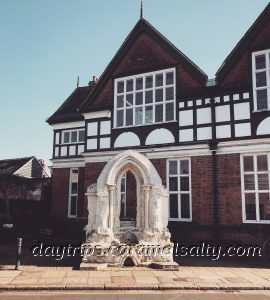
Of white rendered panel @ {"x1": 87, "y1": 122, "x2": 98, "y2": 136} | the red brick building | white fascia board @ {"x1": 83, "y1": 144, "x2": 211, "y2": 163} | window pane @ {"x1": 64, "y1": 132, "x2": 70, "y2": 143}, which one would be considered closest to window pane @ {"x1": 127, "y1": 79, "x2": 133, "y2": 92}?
the red brick building

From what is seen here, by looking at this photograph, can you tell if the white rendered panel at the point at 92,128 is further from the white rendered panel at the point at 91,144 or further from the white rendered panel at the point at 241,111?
the white rendered panel at the point at 241,111

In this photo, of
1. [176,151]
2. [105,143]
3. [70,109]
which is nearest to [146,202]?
[176,151]

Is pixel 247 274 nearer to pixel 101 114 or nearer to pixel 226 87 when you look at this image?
pixel 226 87

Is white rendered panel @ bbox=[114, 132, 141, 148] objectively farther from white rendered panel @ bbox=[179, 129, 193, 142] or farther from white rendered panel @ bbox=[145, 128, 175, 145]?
white rendered panel @ bbox=[179, 129, 193, 142]

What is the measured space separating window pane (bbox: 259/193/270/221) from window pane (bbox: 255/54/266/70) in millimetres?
5030

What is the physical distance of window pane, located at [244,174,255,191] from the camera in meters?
12.3

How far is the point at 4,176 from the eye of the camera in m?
18.8

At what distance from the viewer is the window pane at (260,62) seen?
12.9m

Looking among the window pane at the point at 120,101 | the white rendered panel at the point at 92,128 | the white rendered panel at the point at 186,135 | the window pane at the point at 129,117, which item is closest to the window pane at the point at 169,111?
the white rendered panel at the point at 186,135

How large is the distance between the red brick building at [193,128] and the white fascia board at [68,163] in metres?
2.51

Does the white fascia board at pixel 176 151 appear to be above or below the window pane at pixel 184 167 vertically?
above

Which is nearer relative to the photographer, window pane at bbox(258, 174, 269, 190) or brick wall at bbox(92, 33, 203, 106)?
window pane at bbox(258, 174, 269, 190)

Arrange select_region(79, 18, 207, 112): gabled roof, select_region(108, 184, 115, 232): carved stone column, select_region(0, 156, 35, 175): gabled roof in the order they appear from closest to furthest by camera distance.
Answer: select_region(108, 184, 115, 232): carved stone column → select_region(79, 18, 207, 112): gabled roof → select_region(0, 156, 35, 175): gabled roof

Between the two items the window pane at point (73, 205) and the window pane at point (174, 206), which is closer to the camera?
the window pane at point (174, 206)
